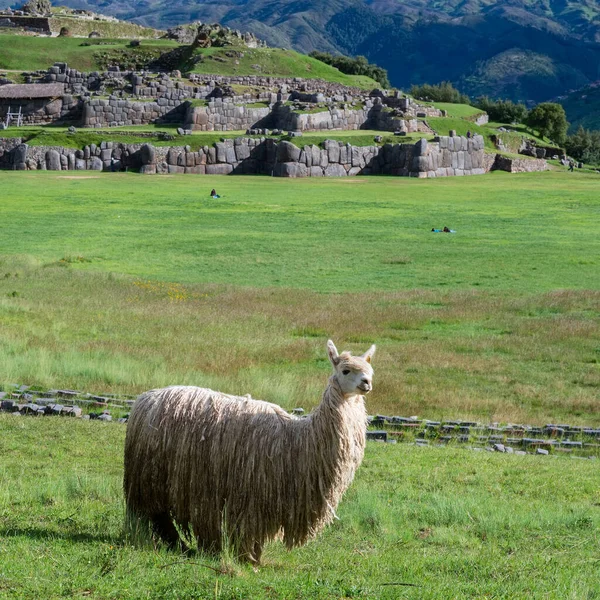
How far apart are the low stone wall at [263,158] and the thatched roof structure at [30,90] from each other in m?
11.5

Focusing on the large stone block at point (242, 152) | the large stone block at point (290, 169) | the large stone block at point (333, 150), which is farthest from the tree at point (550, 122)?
the large stone block at point (242, 152)

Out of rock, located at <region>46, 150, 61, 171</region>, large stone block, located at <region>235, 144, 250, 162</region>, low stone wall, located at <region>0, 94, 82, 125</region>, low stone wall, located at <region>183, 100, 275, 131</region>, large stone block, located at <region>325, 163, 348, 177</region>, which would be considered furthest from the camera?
low stone wall, located at <region>0, 94, 82, 125</region>

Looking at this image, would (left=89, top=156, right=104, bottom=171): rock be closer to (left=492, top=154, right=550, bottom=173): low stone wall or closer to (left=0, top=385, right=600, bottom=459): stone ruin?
(left=492, top=154, right=550, bottom=173): low stone wall

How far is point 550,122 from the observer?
104 m

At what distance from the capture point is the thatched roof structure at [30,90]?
75.5 m

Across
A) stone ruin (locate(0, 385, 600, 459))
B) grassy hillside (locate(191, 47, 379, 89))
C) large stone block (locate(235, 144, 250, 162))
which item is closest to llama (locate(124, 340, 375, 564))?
stone ruin (locate(0, 385, 600, 459))

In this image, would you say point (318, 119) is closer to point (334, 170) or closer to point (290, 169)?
point (334, 170)

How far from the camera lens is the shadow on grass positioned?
30.2ft

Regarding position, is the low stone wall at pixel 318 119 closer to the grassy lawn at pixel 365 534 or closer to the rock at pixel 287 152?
the rock at pixel 287 152

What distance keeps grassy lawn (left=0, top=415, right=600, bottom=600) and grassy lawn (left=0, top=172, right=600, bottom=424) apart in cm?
405

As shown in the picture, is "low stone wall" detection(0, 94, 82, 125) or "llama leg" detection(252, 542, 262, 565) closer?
"llama leg" detection(252, 542, 262, 565)

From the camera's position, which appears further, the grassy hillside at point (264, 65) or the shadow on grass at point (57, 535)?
the grassy hillside at point (264, 65)

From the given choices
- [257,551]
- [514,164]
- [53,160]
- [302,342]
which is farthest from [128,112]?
[257,551]

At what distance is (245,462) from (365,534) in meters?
1.95
